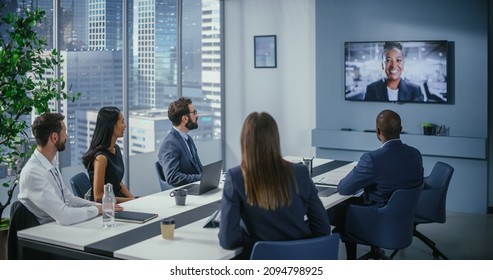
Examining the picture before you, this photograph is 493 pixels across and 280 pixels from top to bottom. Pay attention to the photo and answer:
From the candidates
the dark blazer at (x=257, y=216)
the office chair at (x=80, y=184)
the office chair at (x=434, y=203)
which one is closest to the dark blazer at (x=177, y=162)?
the office chair at (x=80, y=184)

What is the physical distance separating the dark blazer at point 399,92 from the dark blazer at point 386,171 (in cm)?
293

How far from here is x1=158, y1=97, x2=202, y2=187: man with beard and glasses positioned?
201 inches

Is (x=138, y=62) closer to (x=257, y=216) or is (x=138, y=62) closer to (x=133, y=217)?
(x=133, y=217)

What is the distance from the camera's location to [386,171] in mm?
4438

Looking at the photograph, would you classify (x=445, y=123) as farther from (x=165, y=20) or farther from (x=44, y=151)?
(x=44, y=151)

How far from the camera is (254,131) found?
3098mm

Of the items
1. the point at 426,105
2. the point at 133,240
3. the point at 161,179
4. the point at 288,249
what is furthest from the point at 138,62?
the point at 288,249

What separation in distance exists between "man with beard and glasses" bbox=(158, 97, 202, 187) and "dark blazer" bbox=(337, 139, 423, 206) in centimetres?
128

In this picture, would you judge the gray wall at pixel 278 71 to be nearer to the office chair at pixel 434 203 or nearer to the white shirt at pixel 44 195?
the office chair at pixel 434 203

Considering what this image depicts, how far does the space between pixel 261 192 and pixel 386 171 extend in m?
1.58

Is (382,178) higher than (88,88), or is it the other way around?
(88,88)

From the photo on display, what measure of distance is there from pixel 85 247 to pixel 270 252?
0.91 meters

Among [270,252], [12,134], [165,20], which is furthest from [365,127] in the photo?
[270,252]
